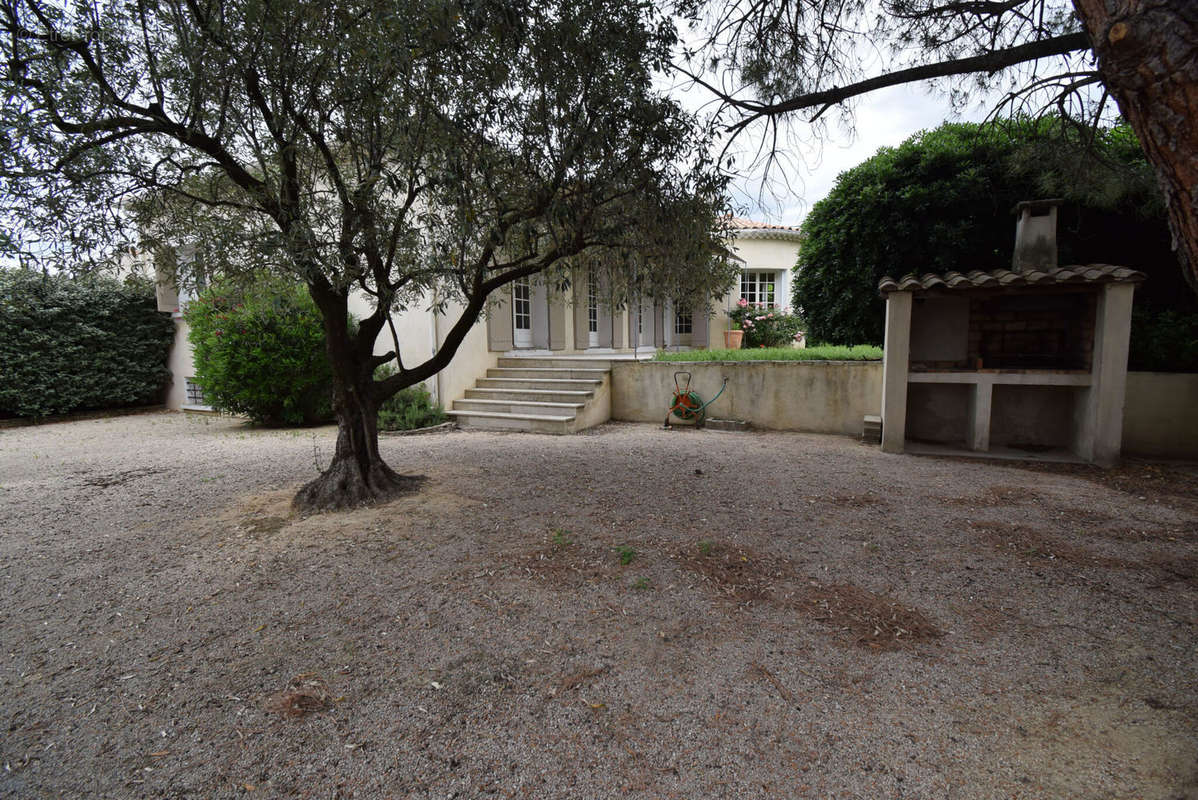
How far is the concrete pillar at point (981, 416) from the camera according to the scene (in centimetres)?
639

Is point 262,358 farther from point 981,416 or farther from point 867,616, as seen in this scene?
point 981,416

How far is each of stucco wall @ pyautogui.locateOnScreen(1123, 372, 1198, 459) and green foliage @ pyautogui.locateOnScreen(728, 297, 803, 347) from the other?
8.08 m

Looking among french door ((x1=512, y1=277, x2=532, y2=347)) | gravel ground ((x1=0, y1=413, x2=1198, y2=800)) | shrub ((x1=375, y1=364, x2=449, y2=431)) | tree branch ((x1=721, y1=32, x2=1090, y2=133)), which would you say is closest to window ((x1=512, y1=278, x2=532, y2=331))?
french door ((x1=512, y1=277, x2=532, y2=347))

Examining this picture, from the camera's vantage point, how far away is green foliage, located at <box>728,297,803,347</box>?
47.2ft

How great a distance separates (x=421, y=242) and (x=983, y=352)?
6917 millimetres

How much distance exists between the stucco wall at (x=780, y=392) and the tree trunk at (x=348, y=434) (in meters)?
5.07

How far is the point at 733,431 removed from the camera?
8.25 meters

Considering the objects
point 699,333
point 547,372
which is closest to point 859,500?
point 547,372

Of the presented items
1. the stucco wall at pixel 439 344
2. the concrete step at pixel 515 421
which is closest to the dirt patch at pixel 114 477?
the stucco wall at pixel 439 344

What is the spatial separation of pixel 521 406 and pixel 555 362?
59.0 inches

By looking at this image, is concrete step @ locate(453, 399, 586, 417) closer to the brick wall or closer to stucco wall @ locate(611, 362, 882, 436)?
stucco wall @ locate(611, 362, 882, 436)

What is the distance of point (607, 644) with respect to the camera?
8.45 feet

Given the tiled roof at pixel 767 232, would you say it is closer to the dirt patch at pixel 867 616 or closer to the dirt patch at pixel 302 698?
the dirt patch at pixel 867 616

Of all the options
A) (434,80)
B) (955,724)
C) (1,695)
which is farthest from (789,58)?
(1,695)
